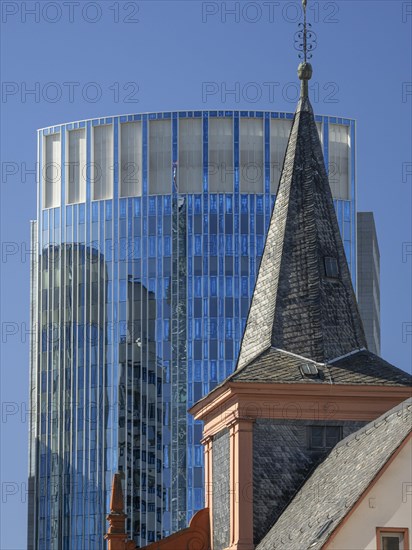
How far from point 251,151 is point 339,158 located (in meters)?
8.34

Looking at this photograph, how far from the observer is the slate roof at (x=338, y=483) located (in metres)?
38.3

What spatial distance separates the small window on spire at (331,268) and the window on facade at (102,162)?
120 meters

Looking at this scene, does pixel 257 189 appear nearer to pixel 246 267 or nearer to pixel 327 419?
pixel 246 267

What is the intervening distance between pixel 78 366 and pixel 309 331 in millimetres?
119267

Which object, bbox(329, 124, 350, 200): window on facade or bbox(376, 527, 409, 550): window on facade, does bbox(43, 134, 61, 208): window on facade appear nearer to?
bbox(329, 124, 350, 200): window on facade

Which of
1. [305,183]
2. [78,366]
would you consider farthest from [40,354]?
[305,183]

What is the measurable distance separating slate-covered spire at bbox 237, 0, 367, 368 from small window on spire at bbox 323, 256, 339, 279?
25 mm

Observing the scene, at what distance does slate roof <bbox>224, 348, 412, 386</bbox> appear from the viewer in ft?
151

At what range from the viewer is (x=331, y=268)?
160 ft

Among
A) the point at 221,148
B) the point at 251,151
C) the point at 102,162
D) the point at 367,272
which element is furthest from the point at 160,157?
the point at 367,272

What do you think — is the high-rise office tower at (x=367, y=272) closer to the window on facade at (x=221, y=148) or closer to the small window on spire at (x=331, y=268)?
the window on facade at (x=221, y=148)

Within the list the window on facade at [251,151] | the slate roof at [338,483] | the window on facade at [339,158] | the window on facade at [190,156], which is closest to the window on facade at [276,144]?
the window on facade at [251,151]

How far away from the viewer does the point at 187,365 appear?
16088cm

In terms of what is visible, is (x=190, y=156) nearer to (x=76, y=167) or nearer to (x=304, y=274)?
(x=76, y=167)
